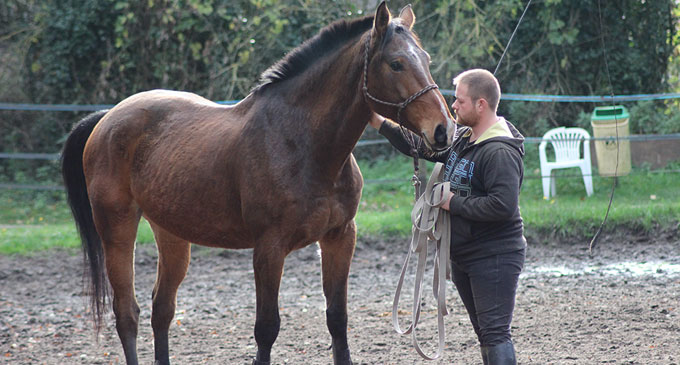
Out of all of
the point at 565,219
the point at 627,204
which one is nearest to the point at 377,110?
the point at 565,219

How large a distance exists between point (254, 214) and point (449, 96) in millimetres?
6236

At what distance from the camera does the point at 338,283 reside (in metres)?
3.50

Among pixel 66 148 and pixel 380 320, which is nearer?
pixel 66 148

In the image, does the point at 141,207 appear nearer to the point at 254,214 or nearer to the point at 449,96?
the point at 254,214

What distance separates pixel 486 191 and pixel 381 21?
856 mm

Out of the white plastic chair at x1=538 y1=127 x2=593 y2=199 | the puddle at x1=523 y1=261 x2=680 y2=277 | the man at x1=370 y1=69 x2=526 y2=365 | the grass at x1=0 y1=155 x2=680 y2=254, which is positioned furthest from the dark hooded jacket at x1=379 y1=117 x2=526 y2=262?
the white plastic chair at x1=538 y1=127 x2=593 y2=199

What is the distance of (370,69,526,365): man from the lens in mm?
2826

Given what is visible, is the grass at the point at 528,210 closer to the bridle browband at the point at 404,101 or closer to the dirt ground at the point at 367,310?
the dirt ground at the point at 367,310

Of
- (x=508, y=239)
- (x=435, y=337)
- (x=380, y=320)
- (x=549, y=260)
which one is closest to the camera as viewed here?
(x=508, y=239)

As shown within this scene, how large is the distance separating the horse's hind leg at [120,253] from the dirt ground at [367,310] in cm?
43

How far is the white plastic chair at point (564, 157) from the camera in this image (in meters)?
8.28

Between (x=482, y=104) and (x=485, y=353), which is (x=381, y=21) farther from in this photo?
(x=485, y=353)

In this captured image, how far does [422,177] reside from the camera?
27.1 ft

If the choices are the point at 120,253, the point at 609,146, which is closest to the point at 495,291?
the point at 120,253
